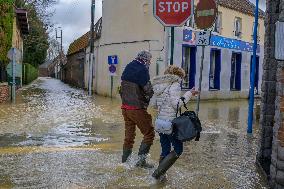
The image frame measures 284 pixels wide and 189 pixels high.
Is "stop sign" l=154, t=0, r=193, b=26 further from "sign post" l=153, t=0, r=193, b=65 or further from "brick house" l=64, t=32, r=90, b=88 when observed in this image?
"brick house" l=64, t=32, r=90, b=88

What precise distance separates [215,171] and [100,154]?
2.31 metres

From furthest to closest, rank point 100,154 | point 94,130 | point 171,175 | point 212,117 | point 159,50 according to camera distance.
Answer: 1. point 159,50
2. point 212,117
3. point 94,130
4. point 100,154
5. point 171,175

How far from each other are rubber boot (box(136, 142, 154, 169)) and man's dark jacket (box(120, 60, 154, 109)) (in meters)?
0.65

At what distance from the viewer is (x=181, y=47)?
22.8m

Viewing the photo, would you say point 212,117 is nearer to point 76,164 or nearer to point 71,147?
point 71,147

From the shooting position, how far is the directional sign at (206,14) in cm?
936

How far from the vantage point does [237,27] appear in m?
28.1

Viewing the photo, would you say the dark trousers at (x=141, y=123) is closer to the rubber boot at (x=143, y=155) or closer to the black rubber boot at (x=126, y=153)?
the rubber boot at (x=143, y=155)

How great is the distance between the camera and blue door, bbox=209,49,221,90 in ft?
86.1

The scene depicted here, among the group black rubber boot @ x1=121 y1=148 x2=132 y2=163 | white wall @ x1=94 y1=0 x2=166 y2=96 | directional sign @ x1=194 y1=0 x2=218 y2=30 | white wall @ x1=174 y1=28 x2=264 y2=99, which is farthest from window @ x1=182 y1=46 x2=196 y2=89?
black rubber boot @ x1=121 y1=148 x2=132 y2=163

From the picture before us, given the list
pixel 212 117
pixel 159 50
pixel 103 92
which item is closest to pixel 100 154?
pixel 212 117

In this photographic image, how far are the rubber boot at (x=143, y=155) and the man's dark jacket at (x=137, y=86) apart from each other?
646 mm

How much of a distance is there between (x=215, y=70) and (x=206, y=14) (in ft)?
56.8

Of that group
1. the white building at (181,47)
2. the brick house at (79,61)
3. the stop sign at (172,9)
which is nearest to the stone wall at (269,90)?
the stop sign at (172,9)
